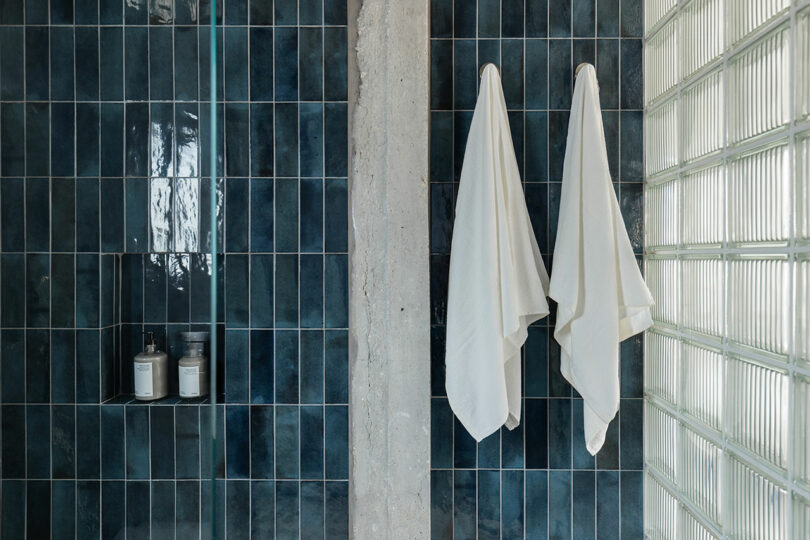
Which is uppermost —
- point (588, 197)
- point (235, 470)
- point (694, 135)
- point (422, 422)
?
point (694, 135)

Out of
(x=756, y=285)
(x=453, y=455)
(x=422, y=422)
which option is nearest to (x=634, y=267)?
(x=756, y=285)

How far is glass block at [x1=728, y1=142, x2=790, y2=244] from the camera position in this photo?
98 centimetres

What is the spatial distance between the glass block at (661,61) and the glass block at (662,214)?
269 millimetres

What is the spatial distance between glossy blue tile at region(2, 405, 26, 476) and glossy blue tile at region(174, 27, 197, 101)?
1.90ft

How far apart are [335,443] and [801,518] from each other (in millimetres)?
1189

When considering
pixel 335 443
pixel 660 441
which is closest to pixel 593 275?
pixel 660 441

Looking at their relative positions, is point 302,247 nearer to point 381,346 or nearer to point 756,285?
point 381,346

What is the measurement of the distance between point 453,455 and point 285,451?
1.73 ft

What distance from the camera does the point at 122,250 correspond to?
0.91 meters

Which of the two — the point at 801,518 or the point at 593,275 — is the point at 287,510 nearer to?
the point at 593,275

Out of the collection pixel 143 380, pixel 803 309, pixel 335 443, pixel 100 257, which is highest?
pixel 100 257

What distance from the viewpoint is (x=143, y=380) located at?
3.22 feet

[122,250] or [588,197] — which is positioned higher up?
[588,197]

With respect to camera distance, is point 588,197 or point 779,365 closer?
point 779,365
